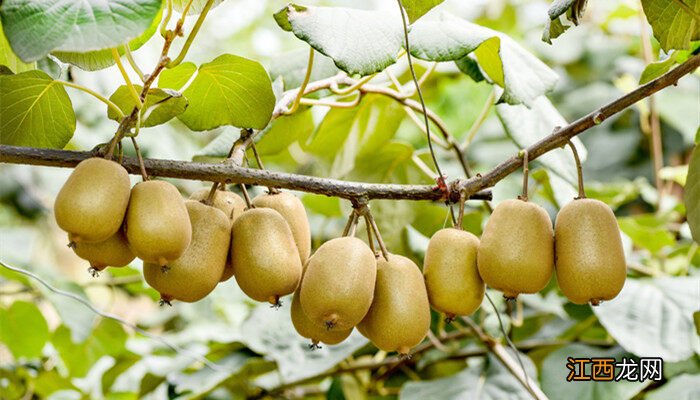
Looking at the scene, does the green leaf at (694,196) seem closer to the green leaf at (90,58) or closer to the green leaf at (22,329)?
the green leaf at (90,58)

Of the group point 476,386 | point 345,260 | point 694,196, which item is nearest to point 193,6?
point 345,260

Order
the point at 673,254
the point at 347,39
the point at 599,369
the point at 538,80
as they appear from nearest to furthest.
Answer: the point at 347,39, the point at 538,80, the point at 599,369, the point at 673,254

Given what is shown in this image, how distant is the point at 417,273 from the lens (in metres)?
0.75

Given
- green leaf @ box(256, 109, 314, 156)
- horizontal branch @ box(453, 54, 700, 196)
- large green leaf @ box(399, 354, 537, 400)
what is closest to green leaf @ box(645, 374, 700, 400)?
large green leaf @ box(399, 354, 537, 400)

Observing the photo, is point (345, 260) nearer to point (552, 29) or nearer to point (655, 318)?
point (552, 29)

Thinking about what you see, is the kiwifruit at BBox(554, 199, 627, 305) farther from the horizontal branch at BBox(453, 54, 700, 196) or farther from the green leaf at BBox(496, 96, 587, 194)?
the green leaf at BBox(496, 96, 587, 194)

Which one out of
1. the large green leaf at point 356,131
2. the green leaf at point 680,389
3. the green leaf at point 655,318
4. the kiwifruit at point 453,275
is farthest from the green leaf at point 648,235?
the kiwifruit at point 453,275

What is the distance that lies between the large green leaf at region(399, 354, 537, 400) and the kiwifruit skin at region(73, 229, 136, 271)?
1.93 ft

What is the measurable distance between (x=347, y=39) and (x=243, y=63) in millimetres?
130

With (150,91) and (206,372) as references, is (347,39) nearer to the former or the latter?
(150,91)

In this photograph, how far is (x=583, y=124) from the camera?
771 millimetres

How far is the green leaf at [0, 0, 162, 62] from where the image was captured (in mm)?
577

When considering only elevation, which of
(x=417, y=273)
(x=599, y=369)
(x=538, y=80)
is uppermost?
(x=538, y=80)

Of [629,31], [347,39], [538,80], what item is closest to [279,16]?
[347,39]
